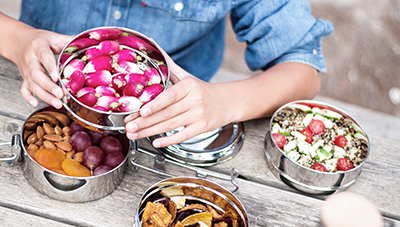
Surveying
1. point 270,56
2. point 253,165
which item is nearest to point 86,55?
point 253,165

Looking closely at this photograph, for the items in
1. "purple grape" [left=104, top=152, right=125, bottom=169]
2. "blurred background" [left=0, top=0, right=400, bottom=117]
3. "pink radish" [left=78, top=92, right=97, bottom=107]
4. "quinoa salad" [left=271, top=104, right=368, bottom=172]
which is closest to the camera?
"pink radish" [left=78, top=92, right=97, bottom=107]

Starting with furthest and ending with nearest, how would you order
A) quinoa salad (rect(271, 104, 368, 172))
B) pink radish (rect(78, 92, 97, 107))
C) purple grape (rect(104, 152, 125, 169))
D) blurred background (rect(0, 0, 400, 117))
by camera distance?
blurred background (rect(0, 0, 400, 117)), quinoa salad (rect(271, 104, 368, 172)), purple grape (rect(104, 152, 125, 169)), pink radish (rect(78, 92, 97, 107))

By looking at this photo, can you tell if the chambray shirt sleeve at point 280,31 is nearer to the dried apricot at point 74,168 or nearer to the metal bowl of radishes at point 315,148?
the metal bowl of radishes at point 315,148

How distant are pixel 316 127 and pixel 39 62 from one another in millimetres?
664

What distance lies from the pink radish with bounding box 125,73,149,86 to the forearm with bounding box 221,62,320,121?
10.8 inches

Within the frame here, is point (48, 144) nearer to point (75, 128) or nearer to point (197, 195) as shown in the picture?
point (75, 128)

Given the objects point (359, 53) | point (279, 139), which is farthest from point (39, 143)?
point (359, 53)

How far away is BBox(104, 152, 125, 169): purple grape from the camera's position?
684 millimetres

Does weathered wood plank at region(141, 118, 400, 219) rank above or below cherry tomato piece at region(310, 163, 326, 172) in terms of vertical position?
below

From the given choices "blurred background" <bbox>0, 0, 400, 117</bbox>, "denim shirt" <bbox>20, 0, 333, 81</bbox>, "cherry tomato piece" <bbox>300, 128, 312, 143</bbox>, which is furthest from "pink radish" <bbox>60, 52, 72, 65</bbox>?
"blurred background" <bbox>0, 0, 400, 117</bbox>

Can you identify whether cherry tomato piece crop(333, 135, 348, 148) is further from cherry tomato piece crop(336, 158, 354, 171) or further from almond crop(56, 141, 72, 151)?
almond crop(56, 141, 72, 151)

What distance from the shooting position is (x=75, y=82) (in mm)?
602

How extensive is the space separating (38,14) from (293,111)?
3.02 ft

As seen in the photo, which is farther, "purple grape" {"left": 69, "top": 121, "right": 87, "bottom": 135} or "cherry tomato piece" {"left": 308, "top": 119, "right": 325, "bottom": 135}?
"cherry tomato piece" {"left": 308, "top": 119, "right": 325, "bottom": 135}
